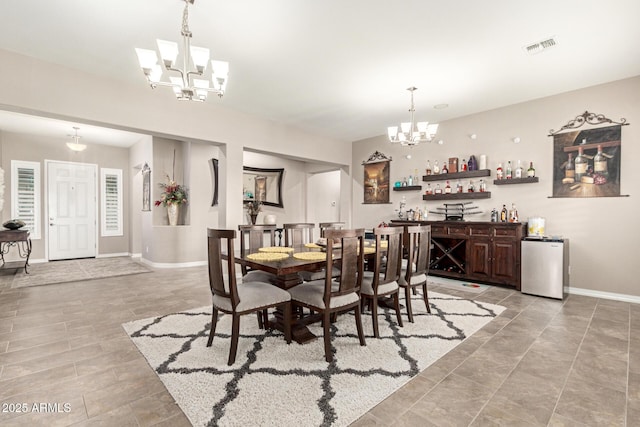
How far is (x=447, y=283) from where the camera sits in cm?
487

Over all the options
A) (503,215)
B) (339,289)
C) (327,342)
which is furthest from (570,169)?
(327,342)

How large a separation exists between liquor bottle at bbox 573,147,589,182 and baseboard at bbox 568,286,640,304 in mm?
1555

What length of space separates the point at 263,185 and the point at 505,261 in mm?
5388

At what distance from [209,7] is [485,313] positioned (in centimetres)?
410

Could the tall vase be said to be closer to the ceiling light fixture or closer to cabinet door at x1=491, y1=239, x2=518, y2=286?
the ceiling light fixture

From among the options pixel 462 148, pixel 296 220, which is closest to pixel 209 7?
pixel 462 148

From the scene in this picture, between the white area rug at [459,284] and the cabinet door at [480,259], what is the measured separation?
15 centimetres

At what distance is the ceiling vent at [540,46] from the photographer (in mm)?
2979

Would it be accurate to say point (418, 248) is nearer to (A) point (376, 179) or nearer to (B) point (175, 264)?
(A) point (376, 179)

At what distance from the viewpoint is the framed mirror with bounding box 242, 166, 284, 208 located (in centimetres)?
727

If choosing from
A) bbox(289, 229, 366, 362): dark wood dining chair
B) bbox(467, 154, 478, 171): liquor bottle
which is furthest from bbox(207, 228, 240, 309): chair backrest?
bbox(467, 154, 478, 171): liquor bottle

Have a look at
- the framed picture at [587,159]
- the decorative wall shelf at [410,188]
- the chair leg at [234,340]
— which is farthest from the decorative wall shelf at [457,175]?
the chair leg at [234,340]

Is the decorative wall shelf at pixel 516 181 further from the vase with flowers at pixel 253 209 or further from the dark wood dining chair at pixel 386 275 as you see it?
the vase with flowers at pixel 253 209

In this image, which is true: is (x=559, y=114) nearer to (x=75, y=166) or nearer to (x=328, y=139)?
(x=328, y=139)
